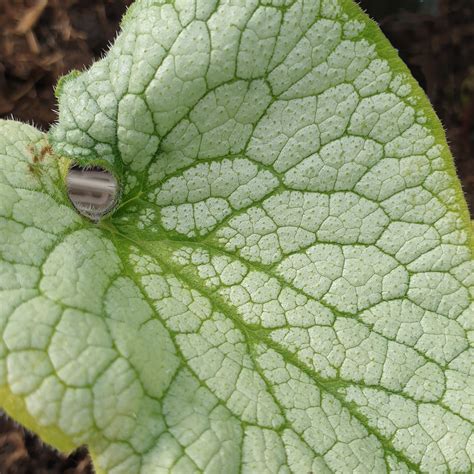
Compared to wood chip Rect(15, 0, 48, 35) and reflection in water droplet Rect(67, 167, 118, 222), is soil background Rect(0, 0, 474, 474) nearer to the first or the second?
wood chip Rect(15, 0, 48, 35)

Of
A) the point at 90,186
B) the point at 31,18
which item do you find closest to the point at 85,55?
the point at 31,18

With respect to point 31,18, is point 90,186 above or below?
below

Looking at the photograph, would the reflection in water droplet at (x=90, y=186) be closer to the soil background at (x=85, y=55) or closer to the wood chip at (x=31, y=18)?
the soil background at (x=85, y=55)

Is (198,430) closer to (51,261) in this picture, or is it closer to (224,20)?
(51,261)

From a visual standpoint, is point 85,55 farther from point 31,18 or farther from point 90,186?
point 90,186

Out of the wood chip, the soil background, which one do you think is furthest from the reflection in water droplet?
the wood chip

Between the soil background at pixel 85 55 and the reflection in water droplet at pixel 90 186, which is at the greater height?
the soil background at pixel 85 55

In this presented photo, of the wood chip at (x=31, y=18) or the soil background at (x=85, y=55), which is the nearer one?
the soil background at (x=85, y=55)

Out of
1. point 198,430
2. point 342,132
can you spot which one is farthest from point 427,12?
point 198,430

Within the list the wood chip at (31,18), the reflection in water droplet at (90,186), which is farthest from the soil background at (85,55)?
the reflection in water droplet at (90,186)

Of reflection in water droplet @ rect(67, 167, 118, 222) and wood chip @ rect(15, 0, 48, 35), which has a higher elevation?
wood chip @ rect(15, 0, 48, 35)
